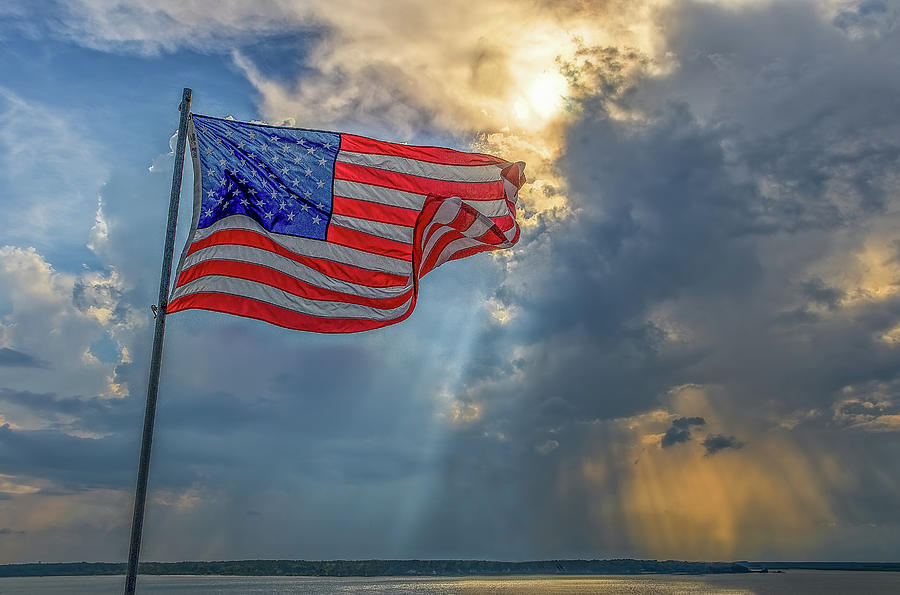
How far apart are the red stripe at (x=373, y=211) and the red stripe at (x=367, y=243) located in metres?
0.37

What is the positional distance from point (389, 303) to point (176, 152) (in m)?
5.01

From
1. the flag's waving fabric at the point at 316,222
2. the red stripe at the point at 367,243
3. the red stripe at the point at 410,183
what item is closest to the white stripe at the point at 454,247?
the flag's waving fabric at the point at 316,222

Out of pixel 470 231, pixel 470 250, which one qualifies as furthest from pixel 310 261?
pixel 470 250

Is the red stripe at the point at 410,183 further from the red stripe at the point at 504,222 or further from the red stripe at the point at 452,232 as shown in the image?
the red stripe at the point at 504,222

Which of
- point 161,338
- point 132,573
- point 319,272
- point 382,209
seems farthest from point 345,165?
point 132,573

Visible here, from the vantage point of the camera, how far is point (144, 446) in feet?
40.8

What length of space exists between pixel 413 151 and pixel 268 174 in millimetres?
3425

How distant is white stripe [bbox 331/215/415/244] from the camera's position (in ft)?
53.4

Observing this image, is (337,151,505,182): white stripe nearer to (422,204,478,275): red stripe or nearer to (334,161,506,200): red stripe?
(334,161,506,200): red stripe

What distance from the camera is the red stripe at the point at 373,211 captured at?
53.5 feet

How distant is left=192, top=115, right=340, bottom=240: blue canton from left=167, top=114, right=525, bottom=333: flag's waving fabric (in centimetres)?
2

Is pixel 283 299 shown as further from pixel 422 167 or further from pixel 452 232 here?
pixel 452 232

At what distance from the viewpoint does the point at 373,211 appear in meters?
16.6

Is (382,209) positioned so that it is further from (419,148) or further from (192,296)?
(192,296)
